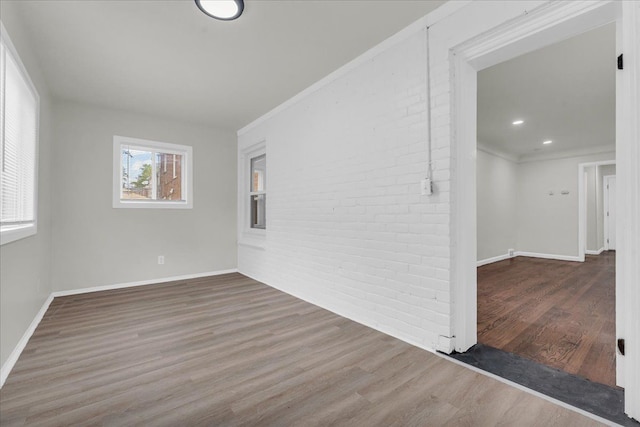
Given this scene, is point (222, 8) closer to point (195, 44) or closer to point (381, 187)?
point (195, 44)

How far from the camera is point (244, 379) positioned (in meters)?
1.86

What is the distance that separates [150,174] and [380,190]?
383 centimetres

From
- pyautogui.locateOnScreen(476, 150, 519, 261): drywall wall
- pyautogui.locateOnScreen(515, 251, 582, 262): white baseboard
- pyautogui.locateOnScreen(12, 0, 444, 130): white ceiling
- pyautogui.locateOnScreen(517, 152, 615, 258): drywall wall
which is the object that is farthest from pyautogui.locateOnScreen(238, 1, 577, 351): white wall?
pyautogui.locateOnScreen(517, 152, 615, 258): drywall wall

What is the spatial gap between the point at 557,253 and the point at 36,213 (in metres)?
9.27

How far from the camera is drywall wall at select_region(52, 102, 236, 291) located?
12.8 feet

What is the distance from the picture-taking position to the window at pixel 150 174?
430cm

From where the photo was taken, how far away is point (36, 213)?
291cm

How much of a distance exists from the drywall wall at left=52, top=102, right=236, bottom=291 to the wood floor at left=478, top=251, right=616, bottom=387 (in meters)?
4.20

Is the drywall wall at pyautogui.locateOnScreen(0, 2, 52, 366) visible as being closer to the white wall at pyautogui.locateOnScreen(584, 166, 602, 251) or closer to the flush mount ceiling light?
the flush mount ceiling light

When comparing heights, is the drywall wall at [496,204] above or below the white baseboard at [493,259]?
above

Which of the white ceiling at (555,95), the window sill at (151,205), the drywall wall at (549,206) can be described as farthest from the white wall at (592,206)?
the window sill at (151,205)

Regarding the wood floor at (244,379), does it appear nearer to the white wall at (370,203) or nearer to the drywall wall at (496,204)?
the white wall at (370,203)

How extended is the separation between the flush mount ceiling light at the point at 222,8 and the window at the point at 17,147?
124 cm

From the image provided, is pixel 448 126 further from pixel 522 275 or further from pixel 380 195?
pixel 522 275
